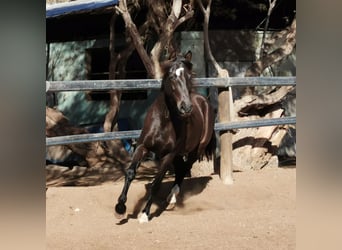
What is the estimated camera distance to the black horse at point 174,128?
3.99m

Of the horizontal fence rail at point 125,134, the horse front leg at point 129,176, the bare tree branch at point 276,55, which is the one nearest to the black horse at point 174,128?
the horse front leg at point 129,176

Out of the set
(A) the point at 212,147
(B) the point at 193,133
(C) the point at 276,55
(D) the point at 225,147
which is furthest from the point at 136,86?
(C) the point at 276,55

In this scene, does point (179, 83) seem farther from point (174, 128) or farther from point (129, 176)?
point (129, 176)

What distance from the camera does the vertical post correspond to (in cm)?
425

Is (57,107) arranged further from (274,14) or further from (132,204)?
(274,14)

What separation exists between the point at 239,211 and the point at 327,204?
91 cm

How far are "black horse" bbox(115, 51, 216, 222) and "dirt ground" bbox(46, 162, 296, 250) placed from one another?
64 mm

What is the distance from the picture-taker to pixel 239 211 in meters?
4.13

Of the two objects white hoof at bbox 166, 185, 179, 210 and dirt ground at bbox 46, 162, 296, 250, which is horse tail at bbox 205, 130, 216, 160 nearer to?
dirt ground at bbox 46, 162, 296, 250

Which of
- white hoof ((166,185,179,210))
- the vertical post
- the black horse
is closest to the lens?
the black horse

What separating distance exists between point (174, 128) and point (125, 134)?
0.40m

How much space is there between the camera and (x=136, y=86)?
4066mm

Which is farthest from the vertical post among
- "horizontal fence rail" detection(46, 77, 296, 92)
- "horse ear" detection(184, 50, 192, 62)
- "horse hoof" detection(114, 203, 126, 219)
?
"horse hoof" detection(114, 203, 126, 219)

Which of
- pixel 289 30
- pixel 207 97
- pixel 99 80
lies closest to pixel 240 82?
pixel 207 97
